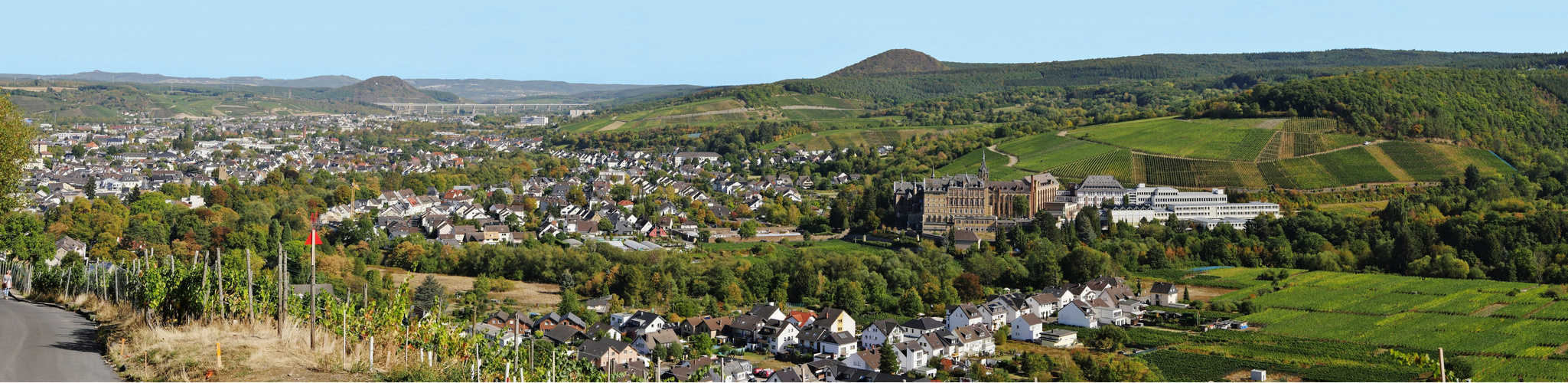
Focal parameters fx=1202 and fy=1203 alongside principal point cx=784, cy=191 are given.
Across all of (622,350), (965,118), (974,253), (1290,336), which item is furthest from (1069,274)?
(965,118)

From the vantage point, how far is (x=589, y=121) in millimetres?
132250

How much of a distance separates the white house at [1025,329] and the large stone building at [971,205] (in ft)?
60.4

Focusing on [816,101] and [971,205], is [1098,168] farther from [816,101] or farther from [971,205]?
[816,101]

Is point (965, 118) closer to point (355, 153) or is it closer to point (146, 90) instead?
point (355, 153)

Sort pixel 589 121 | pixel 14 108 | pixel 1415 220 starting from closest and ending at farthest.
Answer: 1. pixel 14 108
2. pixel 1415 220
3. pixel 589 121

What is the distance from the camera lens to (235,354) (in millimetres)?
13289

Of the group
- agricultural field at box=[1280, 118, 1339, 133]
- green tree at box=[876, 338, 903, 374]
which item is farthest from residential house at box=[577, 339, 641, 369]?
agricultural field at box=[1280, 118, 1339, 133]

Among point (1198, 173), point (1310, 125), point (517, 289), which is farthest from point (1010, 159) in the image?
point (517, 289)

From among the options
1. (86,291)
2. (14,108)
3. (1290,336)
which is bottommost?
(1290,336)

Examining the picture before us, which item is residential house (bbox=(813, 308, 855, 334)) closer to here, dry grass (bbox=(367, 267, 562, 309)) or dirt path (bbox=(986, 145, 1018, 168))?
dry grass (bbox=(367, 267, 562, 309))

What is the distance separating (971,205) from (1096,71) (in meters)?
107

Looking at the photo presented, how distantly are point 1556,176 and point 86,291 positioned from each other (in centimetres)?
6770

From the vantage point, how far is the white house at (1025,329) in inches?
1321

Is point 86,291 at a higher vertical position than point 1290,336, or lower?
higher
